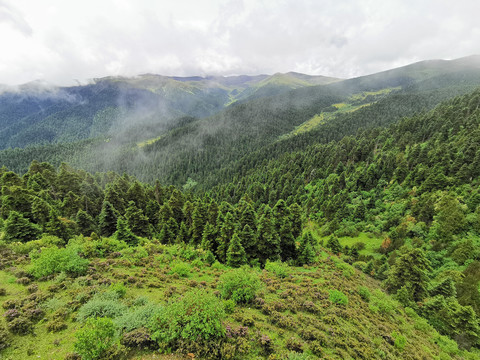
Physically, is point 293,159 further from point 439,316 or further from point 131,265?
point 131,265

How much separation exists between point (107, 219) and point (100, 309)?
1416 inches

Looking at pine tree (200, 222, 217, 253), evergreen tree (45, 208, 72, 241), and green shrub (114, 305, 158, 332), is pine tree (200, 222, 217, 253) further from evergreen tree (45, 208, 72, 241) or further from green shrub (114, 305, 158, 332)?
green shrub (114, 305, 158, 332)

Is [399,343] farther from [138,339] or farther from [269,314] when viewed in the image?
[138,339]

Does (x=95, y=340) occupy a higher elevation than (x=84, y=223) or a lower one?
higher

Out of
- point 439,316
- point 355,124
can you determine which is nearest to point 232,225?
point 439,316

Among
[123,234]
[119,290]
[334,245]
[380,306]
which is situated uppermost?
[119,290]

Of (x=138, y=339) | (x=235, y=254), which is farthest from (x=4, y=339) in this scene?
(x=235, y=254)

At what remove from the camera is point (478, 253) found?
127ft

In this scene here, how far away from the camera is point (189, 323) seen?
13.2m

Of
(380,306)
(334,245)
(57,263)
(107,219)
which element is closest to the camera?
(57,263)

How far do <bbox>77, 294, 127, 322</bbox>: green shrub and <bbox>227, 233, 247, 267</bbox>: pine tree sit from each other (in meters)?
20.8

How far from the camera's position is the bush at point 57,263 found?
62.9 ft

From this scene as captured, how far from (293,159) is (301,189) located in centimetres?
3410

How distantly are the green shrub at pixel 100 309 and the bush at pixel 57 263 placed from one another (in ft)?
22.2
